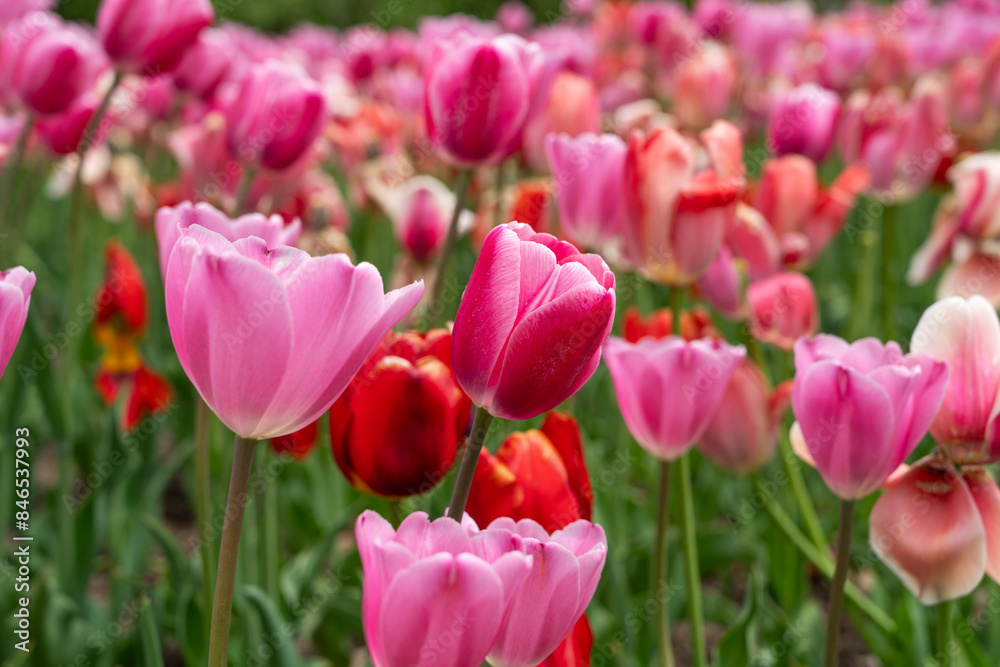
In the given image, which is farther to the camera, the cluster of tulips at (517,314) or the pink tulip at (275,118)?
the pink tulip at (275,118)

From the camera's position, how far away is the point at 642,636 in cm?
120

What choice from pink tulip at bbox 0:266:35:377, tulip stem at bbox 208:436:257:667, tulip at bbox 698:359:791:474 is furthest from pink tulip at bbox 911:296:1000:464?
pink tulip at bbox 0:266:35:377

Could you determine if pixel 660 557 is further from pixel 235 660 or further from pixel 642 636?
pixel 235 660

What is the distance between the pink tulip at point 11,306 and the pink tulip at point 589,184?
65cm

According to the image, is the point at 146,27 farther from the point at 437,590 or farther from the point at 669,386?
the point at 437,590

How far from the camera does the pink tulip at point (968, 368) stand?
0.66m

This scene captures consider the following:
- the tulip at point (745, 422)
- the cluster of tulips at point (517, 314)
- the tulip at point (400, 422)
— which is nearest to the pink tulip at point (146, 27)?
the cluster of tulips at point (517, 314)

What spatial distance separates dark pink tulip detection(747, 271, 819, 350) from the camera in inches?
44.6

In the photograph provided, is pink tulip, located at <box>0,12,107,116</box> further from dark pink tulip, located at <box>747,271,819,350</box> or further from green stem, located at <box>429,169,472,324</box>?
dark pink tulip, located at <box>747,271,819,350</box>

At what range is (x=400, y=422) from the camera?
2.28 ft

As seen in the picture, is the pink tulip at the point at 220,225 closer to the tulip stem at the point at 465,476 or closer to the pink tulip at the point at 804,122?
the tulip stem at the point at 465,476

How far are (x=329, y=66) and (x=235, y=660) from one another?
2477 millimetres

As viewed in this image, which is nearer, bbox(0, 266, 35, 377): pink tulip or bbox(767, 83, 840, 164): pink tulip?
bbox(0, 266, 35, 377): pink tulip

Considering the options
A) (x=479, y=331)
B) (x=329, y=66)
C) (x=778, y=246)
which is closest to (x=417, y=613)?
(x=479, y=331)
